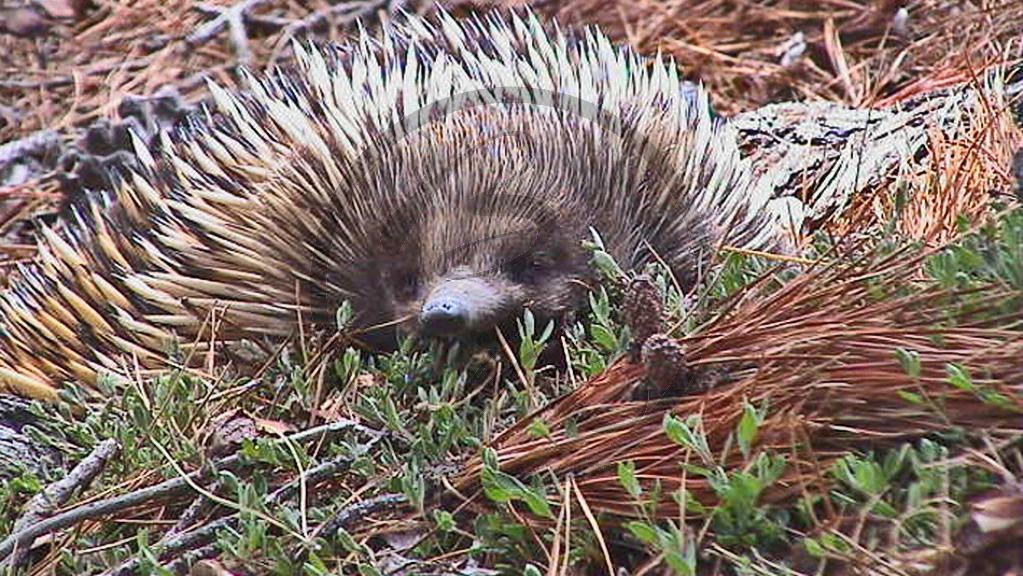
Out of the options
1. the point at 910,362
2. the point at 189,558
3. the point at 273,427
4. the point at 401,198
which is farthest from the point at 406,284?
the point at 910,362

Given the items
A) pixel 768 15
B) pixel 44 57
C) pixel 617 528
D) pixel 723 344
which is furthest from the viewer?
pixel 44 57

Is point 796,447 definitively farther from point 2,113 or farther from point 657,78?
point 2,113

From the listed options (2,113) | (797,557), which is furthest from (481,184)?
(2,113)

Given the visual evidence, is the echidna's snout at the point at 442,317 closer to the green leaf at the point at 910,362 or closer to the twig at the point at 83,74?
the green leaf at the point at 910,362

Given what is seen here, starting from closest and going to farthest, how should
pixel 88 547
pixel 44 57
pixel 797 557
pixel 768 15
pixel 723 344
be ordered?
pixel 797 557 → pixel 723 344 → pixel 88 547 → pixel 768 15 → pixel 44 57

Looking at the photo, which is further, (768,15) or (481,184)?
(768,15)

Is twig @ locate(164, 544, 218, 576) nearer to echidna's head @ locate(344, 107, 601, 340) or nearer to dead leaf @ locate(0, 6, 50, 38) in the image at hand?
echidna's head @ locate(344, 107, 601, 340)

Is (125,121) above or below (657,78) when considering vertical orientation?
below

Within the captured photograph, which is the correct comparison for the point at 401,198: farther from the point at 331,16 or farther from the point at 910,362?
the point at 331,16
